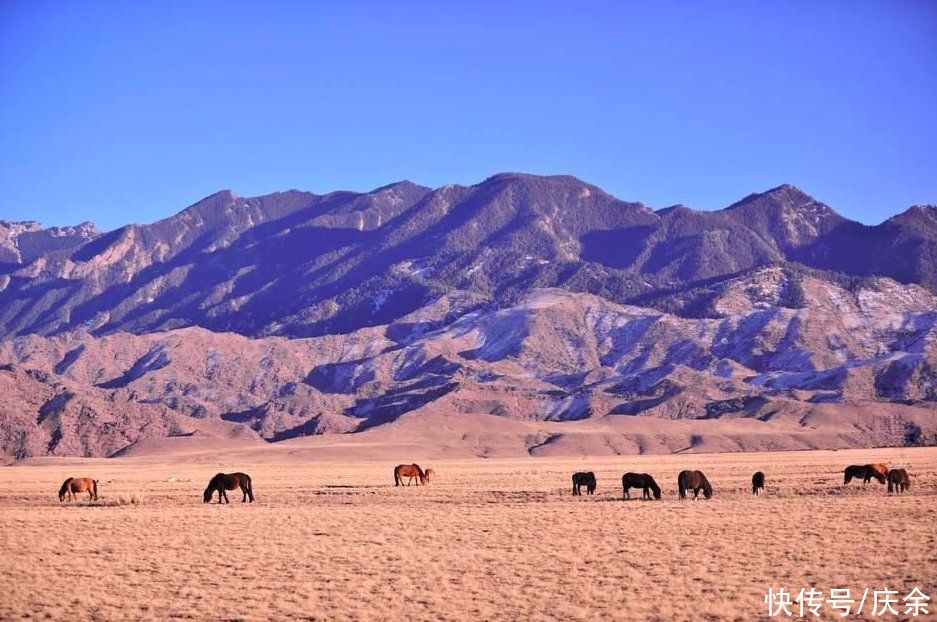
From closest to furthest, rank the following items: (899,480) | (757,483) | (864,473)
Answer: (757,483) < (899,480) < (864,473)

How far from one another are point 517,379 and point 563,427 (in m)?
61.6

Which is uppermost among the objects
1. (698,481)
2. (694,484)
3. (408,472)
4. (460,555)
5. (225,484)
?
(408,472)

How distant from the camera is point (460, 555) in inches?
1092

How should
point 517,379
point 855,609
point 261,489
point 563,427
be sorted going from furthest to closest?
point 517,379, point 563,427, point 261,489, point 855,609

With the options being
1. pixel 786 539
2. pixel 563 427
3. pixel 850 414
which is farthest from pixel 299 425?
pixel 786 539

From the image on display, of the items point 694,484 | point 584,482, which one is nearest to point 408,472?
point 584,482

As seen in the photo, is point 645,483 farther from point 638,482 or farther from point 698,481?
point 698,481

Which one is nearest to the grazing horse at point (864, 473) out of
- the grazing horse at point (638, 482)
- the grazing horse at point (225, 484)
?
the grazing horse at point (638, 482)

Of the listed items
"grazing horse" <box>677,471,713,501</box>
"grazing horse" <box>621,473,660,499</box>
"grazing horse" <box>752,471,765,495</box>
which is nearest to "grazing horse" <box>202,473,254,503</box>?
"grazing horse" <box>621,473,660,499</box>

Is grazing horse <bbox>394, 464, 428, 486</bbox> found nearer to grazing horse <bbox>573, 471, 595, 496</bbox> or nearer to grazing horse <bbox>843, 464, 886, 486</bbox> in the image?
grazing horse <bbox>573, 471, 595, 496</bbox>

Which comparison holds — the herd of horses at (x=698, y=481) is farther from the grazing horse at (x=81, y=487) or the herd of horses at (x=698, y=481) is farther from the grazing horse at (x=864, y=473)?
the grazing horse at (x=81, y=487)

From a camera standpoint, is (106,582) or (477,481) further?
(477,481)

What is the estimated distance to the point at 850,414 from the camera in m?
134

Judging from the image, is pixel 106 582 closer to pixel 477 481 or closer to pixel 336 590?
pixel 336 590
